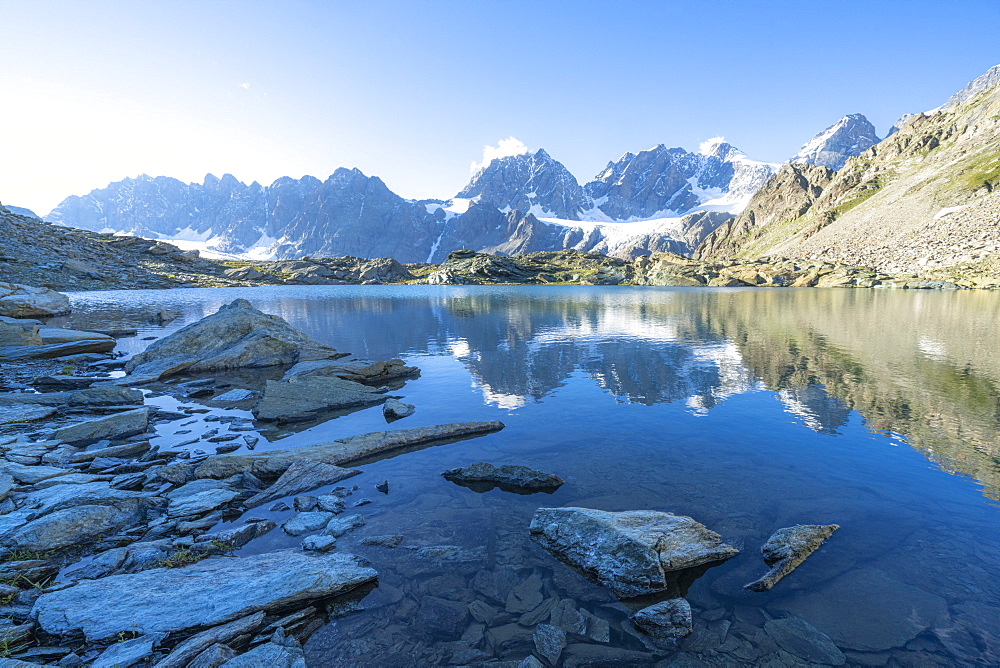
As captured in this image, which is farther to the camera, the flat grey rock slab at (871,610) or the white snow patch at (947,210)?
the white snow patch at (947,210)

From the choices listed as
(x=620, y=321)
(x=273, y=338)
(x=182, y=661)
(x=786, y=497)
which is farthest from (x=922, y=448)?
(x=620, y=321)

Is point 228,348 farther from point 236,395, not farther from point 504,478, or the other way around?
point 504,478

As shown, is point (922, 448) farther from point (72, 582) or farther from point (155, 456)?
point (155, 456)

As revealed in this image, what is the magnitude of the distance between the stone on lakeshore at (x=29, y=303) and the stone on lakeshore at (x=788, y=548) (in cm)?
7157

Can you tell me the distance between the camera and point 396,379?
2661 centimetres

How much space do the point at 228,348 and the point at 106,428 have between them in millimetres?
14745

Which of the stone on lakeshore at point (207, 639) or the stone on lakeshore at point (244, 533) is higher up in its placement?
the stone on lakeshore at point (207, 639)

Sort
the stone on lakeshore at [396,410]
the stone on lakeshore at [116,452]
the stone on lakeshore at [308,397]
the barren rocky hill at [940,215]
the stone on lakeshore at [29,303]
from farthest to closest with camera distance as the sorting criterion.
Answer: the barren rocky hill at [940,215] < the stone on lakeshore at [29,303] < the stone on lakeshore at [396,410] < the stone on lakeshore at [308,397] < the stone on lakeshore at [116,452]

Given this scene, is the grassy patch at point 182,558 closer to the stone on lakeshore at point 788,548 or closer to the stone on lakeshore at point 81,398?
the stone on lakeshore at point 788,548

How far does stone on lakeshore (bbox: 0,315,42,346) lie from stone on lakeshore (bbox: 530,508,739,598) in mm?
42193

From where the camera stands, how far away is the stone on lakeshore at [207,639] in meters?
5.62

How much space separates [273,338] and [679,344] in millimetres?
33862

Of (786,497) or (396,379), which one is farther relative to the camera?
(396,379)

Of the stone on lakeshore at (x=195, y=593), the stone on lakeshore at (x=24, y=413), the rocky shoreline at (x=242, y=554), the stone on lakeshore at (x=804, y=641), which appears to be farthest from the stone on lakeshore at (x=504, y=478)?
the stone on lakeshore at (x=24, y=413)
